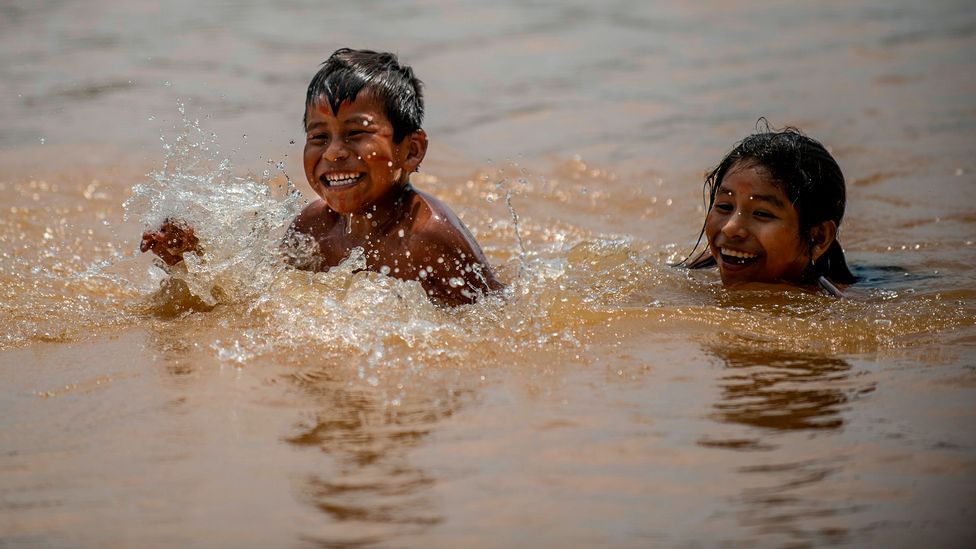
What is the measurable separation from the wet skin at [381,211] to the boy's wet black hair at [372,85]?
3cm

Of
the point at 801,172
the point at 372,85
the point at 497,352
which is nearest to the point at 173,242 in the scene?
the point at 372,85

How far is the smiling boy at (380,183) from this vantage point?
4.40 metres

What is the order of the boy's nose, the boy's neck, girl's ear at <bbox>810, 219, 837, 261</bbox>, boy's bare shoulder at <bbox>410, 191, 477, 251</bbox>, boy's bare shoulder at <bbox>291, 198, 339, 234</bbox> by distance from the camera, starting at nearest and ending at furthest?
the boy's nose
boy's bare shoulder at <bbox>410, 191, 477, 251</bbox>
the boy's neck
boy's bare shoulder at <bbox>291, 198, 339, 234</bbox>
girl's ear at <bbox>810, 219, 837, 261</bbox>

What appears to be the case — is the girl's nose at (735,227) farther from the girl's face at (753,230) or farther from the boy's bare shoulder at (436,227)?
the boy's bare shoulder at (436,227)

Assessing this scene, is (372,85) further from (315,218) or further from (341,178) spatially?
(315,218)

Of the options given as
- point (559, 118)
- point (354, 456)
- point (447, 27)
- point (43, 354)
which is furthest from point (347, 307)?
point (447, 27)

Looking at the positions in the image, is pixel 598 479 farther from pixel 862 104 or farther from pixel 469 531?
pixel 862 104

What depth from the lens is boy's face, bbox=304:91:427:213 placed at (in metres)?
4.40

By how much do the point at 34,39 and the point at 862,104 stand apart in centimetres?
744

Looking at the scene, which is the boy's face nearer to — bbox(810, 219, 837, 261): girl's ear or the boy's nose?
the boy's nose

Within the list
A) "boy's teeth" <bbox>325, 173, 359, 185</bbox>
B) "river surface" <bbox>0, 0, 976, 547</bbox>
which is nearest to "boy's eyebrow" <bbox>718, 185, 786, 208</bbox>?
"river surface" <bbox>0, 0, 976, 547</bbox>

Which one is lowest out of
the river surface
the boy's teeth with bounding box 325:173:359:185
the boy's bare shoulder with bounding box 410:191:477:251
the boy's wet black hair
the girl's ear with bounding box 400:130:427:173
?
the river surface

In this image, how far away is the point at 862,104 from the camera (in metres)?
8.93

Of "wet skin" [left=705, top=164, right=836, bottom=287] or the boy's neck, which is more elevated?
the boy's neck
